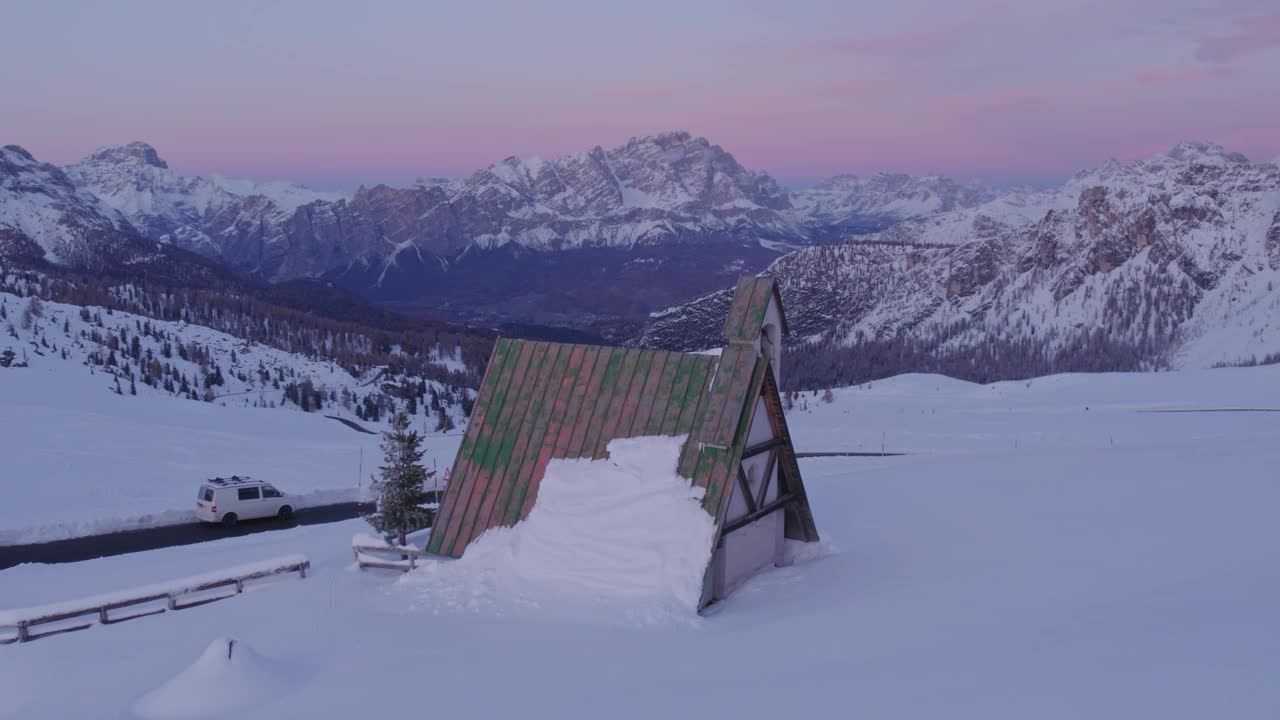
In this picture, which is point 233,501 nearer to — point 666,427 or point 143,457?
point 143,457

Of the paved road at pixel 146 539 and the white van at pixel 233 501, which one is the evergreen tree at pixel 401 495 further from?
the white van at pixel 233 501

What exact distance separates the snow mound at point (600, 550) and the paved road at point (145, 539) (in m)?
14.4

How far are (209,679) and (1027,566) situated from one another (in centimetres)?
1357

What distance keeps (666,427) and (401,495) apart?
7.11 metres

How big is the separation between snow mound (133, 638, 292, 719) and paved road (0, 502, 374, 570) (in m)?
16.7

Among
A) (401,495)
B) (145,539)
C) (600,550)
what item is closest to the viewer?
(600,550)

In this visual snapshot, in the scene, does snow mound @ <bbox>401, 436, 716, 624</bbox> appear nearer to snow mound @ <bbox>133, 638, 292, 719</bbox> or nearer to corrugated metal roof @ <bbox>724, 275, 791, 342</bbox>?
corrugated metal roof @ <bbox>724, 275, 791, 342</bbox>

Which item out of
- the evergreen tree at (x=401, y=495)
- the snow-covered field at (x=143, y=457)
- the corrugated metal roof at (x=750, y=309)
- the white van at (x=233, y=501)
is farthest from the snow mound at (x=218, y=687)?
the snow-covered field at (x=143, y=457)

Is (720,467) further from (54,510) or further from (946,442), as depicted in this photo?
(946,442)

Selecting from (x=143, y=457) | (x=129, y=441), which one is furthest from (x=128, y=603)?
(x=129, y=441)

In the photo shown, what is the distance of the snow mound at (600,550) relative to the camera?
44.1 ft

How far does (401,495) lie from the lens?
757 inches

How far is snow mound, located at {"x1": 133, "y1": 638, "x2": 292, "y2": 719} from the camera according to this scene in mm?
9609

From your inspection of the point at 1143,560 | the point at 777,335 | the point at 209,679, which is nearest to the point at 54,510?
the point at 209,679
